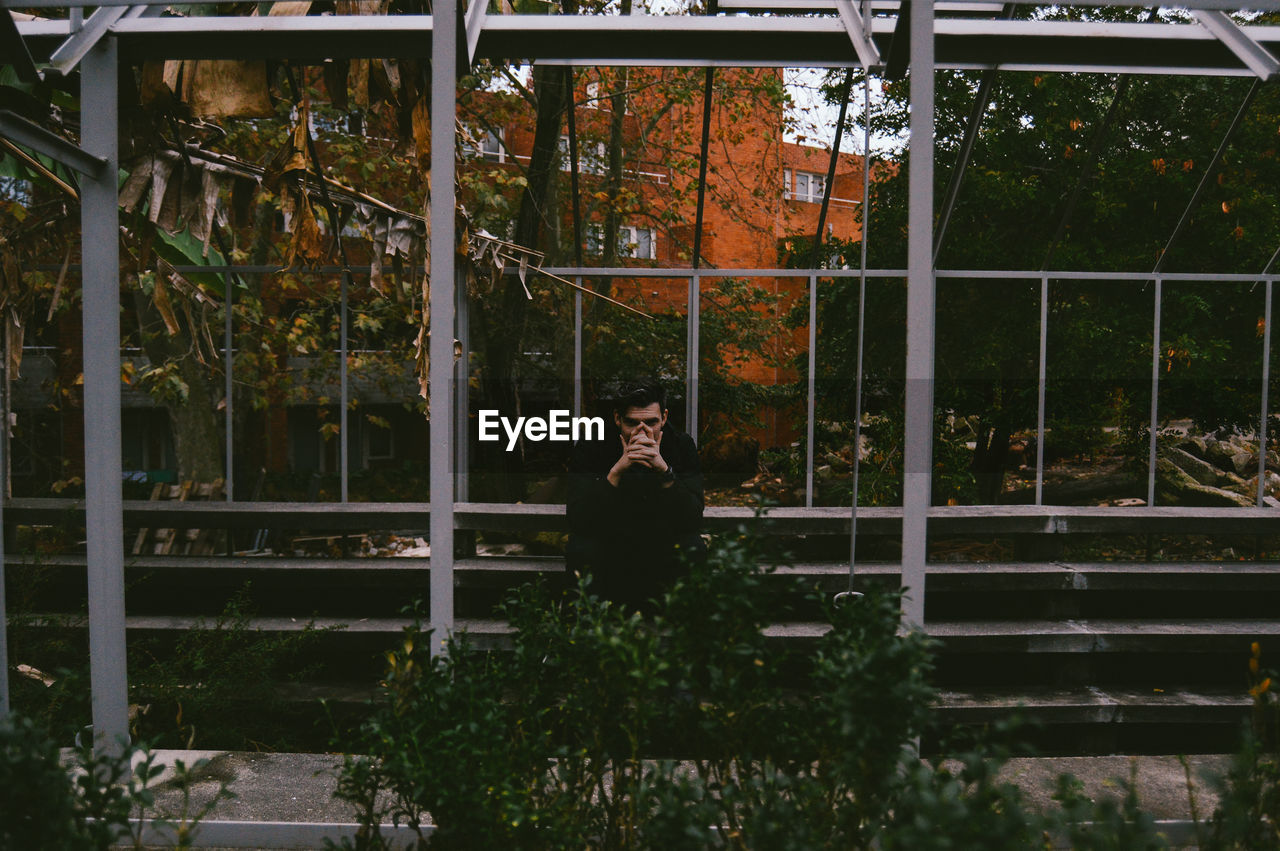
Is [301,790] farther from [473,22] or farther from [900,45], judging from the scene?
[900,45]

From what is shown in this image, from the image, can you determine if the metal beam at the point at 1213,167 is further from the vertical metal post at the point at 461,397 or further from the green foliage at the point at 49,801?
the green foliage at the point at 49,801

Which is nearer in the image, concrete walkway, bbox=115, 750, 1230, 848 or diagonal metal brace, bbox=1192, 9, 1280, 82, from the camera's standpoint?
concrete walkway, bbox=115, 750, 1230, 848

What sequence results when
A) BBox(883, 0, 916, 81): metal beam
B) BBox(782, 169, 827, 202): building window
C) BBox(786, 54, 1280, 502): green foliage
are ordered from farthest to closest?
BBox(782, 169, 827, 202): building window, BBox(786, 54, 1280, 502): green foliage, BBox(883, 0, 916, 81): metal beam

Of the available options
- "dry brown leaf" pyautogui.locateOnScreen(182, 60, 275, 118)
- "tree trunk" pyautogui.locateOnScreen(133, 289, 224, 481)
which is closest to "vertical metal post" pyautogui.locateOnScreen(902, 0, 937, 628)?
"dry brown leaf" pyautogui.locateOnScreen(182, 60, 275, 118)

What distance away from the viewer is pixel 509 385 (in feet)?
26.8

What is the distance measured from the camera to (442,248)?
113 inches

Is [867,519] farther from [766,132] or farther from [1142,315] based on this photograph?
[766,132]

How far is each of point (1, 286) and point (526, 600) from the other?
3.67 metres

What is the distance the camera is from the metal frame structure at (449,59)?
285 cm

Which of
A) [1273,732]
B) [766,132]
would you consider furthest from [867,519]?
[766,132]

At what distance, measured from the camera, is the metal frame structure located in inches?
112

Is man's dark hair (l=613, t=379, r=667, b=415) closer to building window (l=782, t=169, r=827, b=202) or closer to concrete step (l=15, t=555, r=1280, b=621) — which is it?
concrete step (l=15, t=555, r=1280, b=621)

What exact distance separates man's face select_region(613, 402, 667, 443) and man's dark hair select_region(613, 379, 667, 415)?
19 mm

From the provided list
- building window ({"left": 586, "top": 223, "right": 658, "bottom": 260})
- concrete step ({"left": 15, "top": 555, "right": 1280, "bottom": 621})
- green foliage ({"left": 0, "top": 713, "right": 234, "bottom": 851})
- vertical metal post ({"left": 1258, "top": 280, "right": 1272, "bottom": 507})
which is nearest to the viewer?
green foliage ({"left": 0, "top": 713, "right": 234, "bottom": 851})
